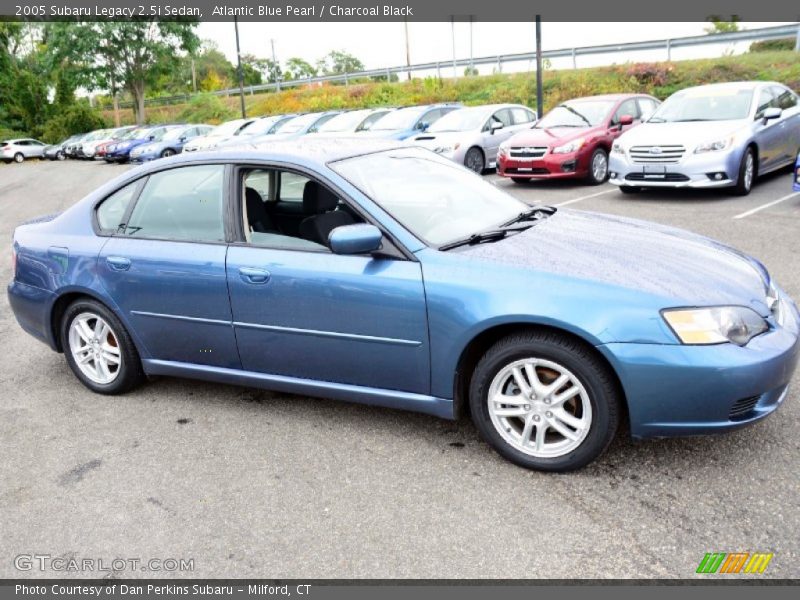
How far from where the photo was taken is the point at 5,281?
27.5 feet

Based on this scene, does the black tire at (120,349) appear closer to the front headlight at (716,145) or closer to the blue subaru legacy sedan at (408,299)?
the blue subaru legacy sedan at (408,299)

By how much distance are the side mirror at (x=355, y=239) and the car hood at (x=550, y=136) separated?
10095mm

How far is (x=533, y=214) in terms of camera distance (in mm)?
4488

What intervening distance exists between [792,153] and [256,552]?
1203 cm

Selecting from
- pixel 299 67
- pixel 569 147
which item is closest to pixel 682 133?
pixel 569 147

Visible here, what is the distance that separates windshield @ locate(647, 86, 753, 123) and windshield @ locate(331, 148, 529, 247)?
779 centimetres

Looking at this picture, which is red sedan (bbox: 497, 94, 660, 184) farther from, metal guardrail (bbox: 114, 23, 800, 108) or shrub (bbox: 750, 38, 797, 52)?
shrub (bbox: 750, 38, 797, 52)

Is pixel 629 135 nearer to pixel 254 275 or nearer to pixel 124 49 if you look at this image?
pixel 254 275

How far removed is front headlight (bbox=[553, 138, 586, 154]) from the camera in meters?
13.0

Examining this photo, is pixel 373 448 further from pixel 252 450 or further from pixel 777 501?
pixel 777 501

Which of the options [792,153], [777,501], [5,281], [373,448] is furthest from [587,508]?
[792,153]

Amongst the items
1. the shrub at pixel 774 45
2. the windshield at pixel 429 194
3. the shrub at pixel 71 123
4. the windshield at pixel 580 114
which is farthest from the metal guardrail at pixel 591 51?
the windshield at pixel 429 194

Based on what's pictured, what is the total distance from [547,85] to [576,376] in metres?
27.9

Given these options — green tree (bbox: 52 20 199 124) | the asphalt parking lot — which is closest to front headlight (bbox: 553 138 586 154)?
the asphalt parking lot
